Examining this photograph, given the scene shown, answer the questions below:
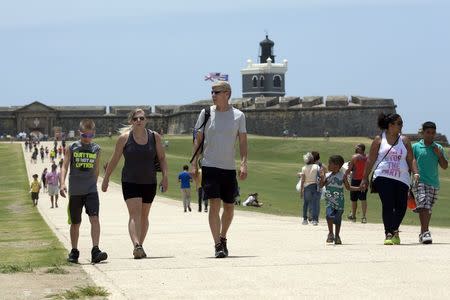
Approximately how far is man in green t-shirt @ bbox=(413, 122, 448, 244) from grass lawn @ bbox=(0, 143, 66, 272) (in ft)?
13.5

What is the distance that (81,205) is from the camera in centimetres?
1108

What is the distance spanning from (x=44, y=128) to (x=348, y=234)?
318ft

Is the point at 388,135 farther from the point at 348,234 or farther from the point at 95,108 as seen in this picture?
the point at 95,108

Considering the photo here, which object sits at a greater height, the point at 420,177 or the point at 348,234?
the point at 420,177

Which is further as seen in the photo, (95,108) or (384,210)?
(95,108)

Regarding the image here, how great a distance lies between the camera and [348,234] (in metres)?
14.7

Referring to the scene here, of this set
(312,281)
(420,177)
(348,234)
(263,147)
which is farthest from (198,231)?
(263,147)

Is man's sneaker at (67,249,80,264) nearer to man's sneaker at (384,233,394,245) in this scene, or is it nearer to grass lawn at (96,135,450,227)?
man's sneaker at (384,233,394,245)

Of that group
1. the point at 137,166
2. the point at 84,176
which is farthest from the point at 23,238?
the point at 137,166

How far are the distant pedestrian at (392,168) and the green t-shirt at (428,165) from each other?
0.57 meters

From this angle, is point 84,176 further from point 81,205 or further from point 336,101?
point 336,101

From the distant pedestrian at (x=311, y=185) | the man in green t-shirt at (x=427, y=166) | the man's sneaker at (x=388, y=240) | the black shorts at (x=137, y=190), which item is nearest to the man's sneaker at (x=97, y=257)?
the black shorts at (x=137, y=190)

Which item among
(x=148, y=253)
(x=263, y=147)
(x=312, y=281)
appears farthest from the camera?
(x=263, y=147)

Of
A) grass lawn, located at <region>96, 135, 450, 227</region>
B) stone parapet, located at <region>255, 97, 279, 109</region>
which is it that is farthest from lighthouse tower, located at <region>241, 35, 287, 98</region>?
grass lawn, located at <region>96, 135, 450, 227</region>
